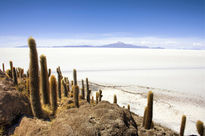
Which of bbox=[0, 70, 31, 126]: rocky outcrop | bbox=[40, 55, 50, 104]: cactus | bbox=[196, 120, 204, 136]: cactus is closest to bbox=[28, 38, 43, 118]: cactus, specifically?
bbox=[40, 55, 50, 104]: cactus

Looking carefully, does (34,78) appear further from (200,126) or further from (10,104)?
(200,126)

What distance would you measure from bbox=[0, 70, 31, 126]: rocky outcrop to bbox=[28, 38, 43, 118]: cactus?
2.30 ft

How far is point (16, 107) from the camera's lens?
560cm

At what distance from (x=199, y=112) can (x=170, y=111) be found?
2.40 m

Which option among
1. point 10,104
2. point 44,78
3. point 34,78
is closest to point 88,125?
point 34,78

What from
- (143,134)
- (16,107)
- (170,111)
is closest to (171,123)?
(170,111)

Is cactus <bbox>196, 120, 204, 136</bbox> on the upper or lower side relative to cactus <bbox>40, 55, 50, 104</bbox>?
lower

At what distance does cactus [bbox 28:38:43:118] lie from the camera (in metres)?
5.22

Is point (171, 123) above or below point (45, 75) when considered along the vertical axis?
below

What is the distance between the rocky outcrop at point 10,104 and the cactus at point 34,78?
70 centimetres

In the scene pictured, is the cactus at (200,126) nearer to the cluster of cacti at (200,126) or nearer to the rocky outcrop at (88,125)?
the cluster of cacti at (200,126)

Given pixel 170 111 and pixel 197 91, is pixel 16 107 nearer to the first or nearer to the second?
pixel 170 111

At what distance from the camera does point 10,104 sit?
5.49 metres

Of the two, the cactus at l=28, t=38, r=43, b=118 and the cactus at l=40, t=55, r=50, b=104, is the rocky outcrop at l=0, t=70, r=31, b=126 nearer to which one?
the cactus at l=28, t=38, r=43, b=118
